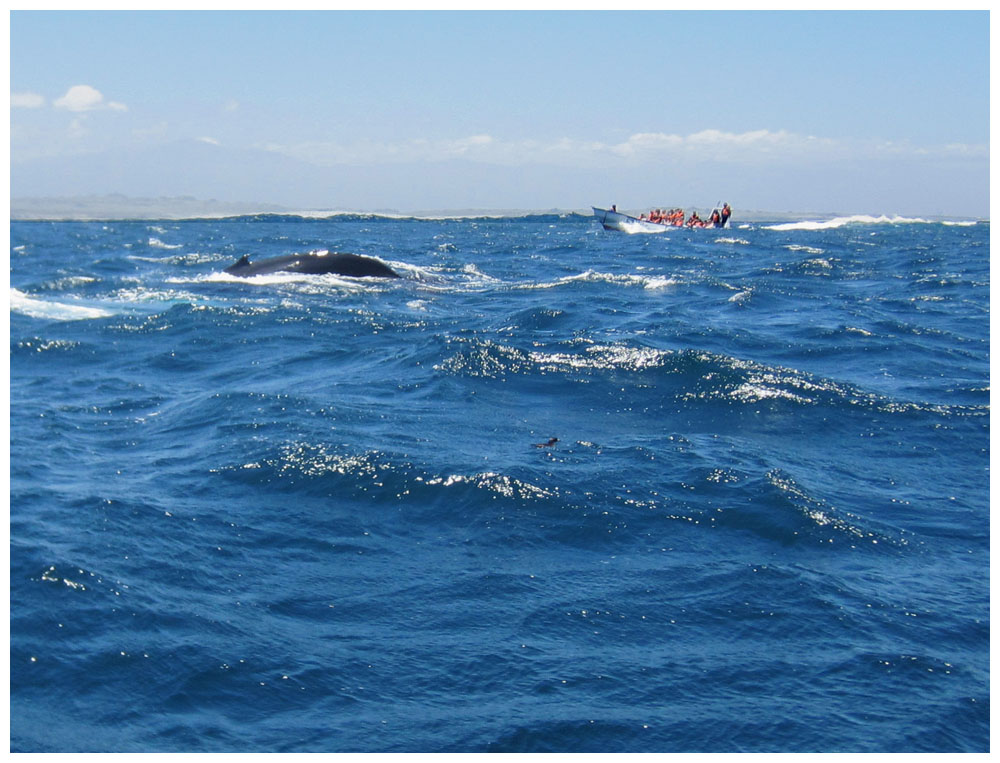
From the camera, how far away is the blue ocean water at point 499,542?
25.2 feet

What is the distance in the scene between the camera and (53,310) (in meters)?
26.9

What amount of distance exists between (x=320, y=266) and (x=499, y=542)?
2549 cm

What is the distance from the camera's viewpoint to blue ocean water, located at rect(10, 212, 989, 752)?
25.2ft

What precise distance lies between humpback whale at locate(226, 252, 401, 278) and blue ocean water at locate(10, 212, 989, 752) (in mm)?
11069

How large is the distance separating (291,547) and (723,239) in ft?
210

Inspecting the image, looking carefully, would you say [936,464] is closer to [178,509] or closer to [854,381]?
[854,381]

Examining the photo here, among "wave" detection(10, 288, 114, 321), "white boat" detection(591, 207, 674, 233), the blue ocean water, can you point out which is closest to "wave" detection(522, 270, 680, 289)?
the blue ocean water

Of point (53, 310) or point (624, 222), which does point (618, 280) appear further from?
point (624, 222)

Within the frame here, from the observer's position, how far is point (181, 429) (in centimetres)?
1534

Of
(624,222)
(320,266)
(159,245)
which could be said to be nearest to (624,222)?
(624,222)

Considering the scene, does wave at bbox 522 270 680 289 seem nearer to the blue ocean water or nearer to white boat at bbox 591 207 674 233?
the blue ocean water

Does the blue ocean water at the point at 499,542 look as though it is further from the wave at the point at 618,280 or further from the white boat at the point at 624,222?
the white boat at the point at 624,222

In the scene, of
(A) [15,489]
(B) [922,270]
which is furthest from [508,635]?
(B) [922,270]

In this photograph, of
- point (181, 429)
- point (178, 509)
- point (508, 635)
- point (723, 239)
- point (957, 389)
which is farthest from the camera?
point (723, 239)
